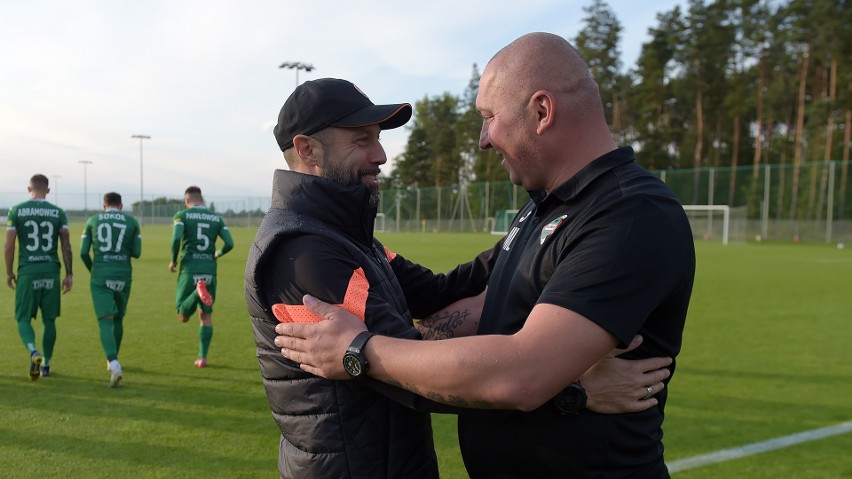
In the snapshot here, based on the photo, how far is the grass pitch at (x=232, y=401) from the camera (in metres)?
4.79

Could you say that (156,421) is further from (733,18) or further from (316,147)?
(733,18)

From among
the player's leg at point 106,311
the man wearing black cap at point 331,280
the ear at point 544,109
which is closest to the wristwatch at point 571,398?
the man wearing black cap at point 331,280

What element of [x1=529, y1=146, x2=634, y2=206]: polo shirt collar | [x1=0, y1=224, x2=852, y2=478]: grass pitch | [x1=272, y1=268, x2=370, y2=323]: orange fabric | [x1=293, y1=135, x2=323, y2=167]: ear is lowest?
[x1=0, y1=224, x2=852, y2=478]: grass pitch

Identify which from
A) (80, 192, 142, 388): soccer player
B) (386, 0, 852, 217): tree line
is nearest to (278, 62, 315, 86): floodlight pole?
(386, 0, 852, 217): tree line

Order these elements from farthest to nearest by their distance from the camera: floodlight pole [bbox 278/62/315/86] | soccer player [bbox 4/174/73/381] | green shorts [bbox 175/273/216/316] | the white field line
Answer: floodlight pole [bbox 278/62/315/86]
green shorts [bbox 175/273/216/316]
soccer player [bbox 4/174/73/381]
the white field line

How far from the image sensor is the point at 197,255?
8688mm

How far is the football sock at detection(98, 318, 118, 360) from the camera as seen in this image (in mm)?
7152

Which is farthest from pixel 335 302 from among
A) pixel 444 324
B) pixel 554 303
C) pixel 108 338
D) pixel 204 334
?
pixel 204 334

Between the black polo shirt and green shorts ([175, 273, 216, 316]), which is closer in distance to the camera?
the black polo shirt

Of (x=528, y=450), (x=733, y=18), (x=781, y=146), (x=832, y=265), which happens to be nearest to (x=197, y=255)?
(x=528, y=450)

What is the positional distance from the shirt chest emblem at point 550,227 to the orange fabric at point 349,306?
0.58m

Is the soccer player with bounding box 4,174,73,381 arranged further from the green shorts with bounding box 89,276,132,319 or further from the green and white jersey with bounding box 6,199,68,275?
the green shorts with bounding box 89,276,132,319

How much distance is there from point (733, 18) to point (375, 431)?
61.8 meters

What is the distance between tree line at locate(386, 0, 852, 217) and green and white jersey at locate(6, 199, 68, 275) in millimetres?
38688
